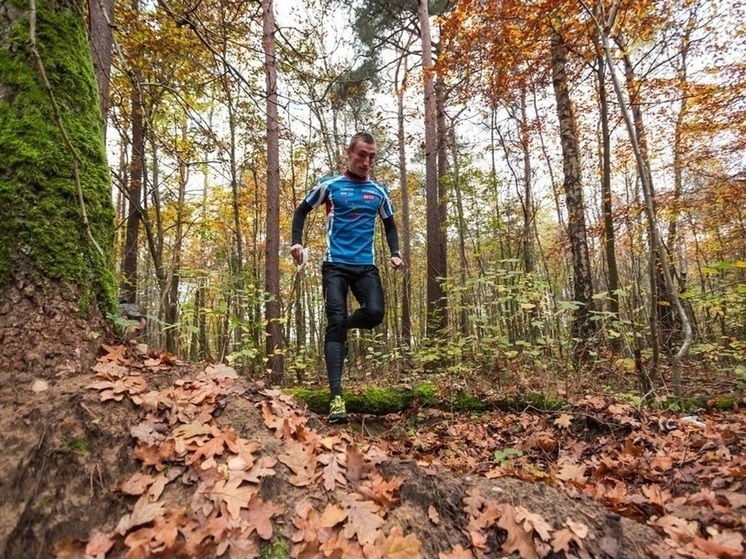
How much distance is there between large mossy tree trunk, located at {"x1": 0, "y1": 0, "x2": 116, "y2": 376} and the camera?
216 cm

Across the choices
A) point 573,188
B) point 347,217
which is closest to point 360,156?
point 347,217

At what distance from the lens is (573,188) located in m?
7.71

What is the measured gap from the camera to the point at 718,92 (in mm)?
8891

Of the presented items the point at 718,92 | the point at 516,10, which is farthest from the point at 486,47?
the point at 718,92

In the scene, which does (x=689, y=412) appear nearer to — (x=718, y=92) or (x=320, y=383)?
(x=320, y=383)

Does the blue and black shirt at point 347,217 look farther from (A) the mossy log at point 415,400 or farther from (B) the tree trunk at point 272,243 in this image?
(B) the tree trunk at point 272,243

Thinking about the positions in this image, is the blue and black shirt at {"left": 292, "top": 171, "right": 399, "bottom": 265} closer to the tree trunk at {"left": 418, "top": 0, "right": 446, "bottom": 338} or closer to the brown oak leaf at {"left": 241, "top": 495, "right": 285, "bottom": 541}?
the brown oak leaf at {"left": 241, "top": 495, "right": 285, "bottom": 541}

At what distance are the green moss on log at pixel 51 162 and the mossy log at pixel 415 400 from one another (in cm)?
209

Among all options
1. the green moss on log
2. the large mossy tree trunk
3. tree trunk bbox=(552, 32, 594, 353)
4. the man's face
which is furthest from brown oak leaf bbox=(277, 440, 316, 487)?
tree trunk bbox=(552, 32, 594, 353)

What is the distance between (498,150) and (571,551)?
13996mm

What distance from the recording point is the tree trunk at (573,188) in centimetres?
724

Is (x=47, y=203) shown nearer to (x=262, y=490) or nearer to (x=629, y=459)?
(x=262, y=490)

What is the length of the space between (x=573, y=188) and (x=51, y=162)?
26.0ft

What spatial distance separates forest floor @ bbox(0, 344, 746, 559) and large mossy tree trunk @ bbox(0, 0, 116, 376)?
241mm
